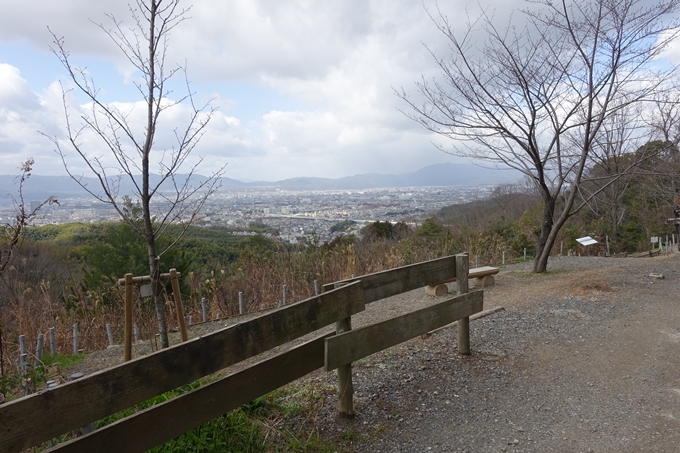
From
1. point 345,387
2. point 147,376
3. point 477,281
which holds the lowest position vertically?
point 477,281

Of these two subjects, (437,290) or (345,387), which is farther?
(437,290)

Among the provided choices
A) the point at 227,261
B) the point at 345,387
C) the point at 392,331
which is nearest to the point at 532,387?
the point at 392,331

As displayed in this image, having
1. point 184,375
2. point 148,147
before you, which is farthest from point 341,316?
point 148,147

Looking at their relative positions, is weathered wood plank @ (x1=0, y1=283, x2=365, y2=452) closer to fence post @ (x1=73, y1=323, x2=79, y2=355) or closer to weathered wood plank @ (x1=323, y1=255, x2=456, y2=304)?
weathered wood plank @ (x1=323, y1=255, x2=456, y2=304)

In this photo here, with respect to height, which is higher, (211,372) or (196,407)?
(211,372)

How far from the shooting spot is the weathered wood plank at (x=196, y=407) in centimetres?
195

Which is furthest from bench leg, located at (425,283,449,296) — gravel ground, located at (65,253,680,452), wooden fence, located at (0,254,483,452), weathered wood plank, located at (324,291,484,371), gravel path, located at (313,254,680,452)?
wooden fence, located at (0,254,483,452)

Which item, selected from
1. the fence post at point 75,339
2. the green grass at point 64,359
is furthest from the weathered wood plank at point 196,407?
the fence post at point 75,339

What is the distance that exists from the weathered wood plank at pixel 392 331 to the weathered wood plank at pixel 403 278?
222 millimetres

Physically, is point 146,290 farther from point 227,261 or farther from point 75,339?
point 227,261

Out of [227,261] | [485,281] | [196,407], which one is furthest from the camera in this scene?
[227,261]

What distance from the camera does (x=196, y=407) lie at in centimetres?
227

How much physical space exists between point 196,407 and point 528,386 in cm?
276

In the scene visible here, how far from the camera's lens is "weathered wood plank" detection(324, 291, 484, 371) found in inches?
114
